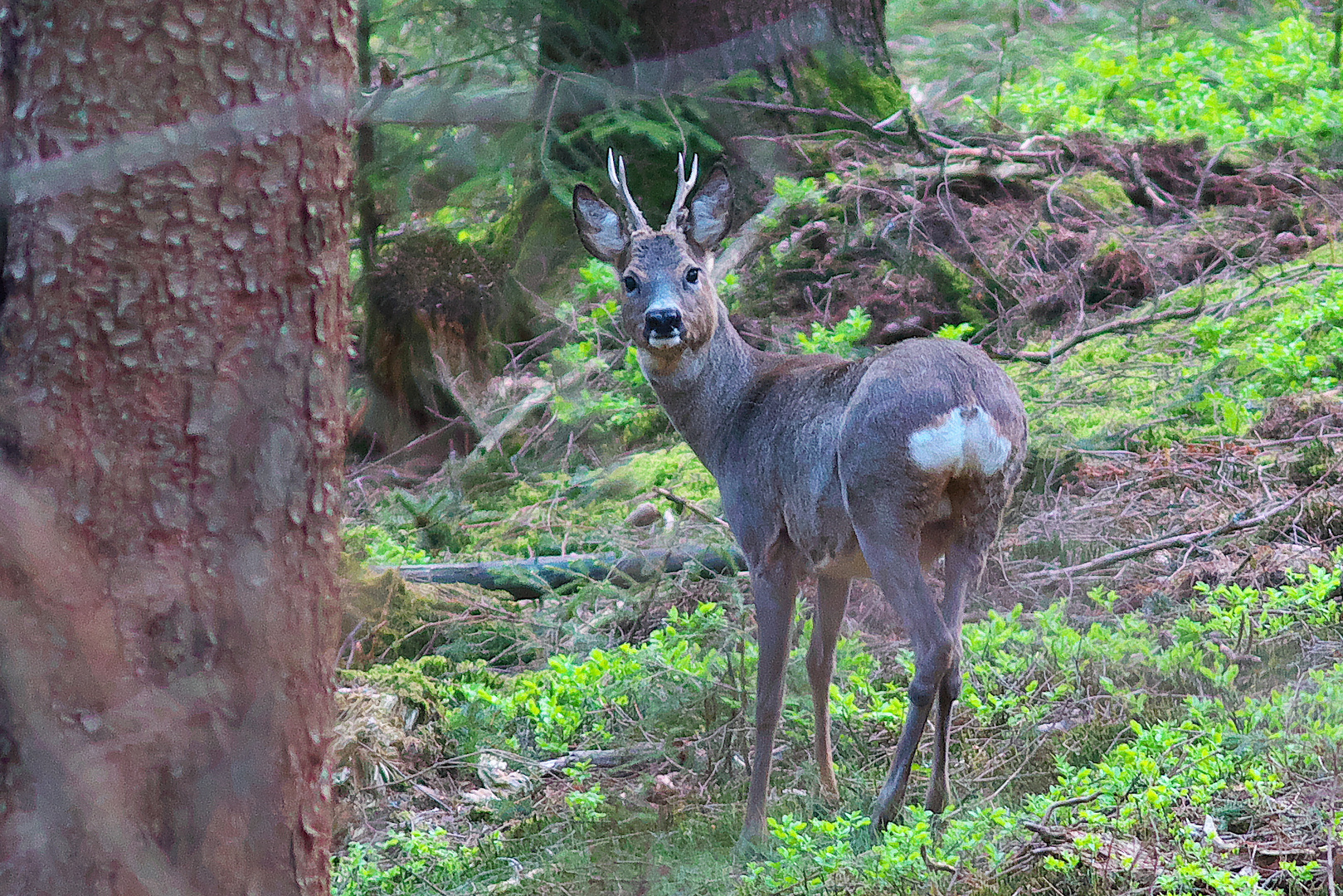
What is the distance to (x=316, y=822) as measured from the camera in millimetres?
2877

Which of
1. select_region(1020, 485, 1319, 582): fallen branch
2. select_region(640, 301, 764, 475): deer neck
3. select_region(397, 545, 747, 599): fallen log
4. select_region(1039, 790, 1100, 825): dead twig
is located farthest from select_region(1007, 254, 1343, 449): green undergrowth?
select_region(1039, 790, 1100, 825): dead twig

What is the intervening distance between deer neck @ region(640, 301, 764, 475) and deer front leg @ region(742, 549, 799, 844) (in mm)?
697

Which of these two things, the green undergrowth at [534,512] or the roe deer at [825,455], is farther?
the green undergrowth at [534,512]

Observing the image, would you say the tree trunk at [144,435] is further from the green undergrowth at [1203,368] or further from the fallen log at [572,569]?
the green undergrowth at [1203,368]

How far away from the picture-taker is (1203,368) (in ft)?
25.6

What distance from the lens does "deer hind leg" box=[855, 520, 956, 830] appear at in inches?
173

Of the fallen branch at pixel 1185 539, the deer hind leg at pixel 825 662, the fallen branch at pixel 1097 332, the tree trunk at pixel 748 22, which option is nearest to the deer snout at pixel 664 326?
the deer hind leg at pixel 825 662

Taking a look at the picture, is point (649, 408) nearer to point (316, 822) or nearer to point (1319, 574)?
point (1319, 574)

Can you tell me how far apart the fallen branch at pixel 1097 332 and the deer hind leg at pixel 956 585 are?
4.10 metres

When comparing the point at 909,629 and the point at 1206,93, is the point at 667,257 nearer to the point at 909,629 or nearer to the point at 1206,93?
the point at 909,629

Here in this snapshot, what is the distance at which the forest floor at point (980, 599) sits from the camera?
406 cm

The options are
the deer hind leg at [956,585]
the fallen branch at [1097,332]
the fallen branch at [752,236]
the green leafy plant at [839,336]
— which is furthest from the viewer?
the fallen branch at [752,236]

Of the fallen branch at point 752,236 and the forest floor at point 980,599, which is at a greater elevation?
the fallen branch at point 752,236

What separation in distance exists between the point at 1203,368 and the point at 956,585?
13.4 ft
